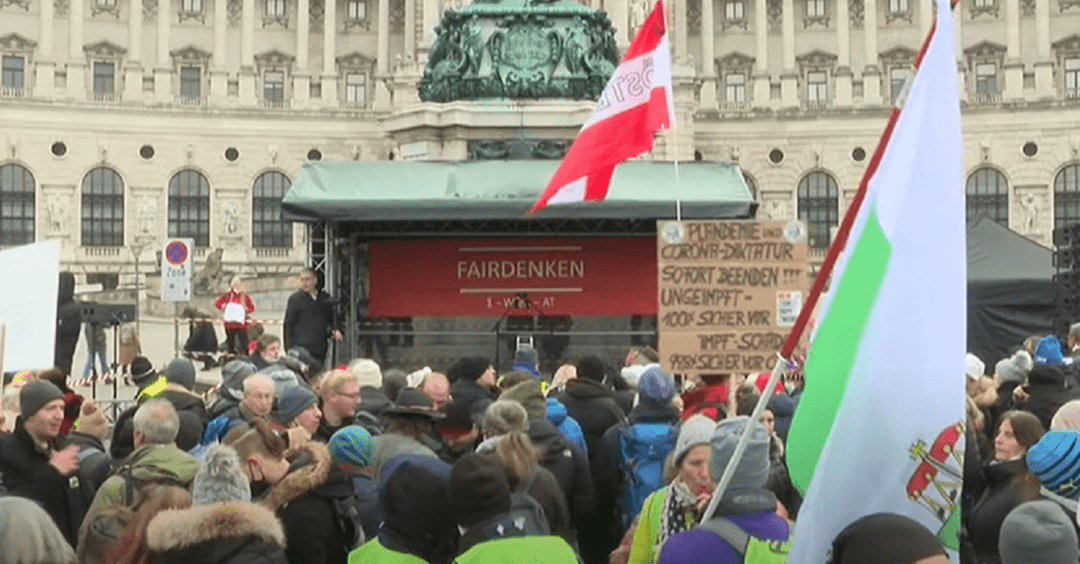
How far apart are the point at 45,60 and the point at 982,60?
1472 inches

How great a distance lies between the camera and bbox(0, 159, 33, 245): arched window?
6184 centimetres

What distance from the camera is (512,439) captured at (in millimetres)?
7598

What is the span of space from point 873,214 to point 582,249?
50.5ft

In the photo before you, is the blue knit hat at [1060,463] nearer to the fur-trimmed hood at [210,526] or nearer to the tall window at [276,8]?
the fur-trimmed hood at [210,526]

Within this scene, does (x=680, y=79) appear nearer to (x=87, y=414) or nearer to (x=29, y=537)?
(x=87, y=414)

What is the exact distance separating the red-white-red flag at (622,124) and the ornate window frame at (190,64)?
52.0 metres

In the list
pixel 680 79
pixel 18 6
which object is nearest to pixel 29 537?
pixel 680 79

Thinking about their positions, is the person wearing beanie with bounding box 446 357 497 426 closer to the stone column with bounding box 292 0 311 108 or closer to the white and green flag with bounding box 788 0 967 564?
the white and green flag with bounding box 788 0 967 564

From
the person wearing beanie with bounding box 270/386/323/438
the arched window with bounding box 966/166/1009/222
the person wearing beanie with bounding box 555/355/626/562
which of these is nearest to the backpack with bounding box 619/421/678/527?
the person wearing beanie with bounding box 555/355/626/562

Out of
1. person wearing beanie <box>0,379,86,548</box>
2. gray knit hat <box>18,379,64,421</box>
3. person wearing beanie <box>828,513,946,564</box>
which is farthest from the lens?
gray knit hat <box>18,379,64,421</box>

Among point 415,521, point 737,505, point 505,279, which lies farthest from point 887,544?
point 505,279

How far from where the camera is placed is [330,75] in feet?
218

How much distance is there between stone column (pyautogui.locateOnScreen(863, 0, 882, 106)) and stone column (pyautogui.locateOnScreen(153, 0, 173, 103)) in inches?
1103

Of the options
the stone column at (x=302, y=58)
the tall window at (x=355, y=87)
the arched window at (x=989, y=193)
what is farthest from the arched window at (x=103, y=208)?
the arched window at (x=989, y=193)
